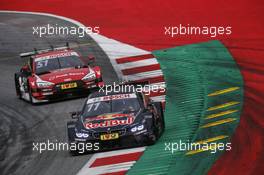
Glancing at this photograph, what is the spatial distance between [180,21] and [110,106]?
14929mm

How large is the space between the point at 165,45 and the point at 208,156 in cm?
1410

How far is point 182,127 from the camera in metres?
19.4

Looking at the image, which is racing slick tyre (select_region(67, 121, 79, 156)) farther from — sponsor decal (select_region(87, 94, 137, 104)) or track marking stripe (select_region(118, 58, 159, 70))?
track marking stripe (select_region(118, 58, 159, 70))

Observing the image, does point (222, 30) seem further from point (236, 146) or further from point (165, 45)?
point (236, 146)

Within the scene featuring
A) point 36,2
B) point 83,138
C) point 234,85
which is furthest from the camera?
point 36,2

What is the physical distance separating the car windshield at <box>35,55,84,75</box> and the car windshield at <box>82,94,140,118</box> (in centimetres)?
568

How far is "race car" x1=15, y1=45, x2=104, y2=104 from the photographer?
23781mm

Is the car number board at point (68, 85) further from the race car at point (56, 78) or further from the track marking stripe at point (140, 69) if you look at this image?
the track marking stripe at point (140, 69)

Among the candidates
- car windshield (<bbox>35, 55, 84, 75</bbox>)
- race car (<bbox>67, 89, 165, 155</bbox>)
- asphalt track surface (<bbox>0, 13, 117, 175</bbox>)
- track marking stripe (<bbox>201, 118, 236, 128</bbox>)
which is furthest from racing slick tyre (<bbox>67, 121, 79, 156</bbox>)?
car windshield (<bbox>35, 55, 84, 75</bbox>)

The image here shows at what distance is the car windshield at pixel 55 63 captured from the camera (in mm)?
24953

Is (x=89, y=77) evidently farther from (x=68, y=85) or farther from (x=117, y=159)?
(x=117, y=159)

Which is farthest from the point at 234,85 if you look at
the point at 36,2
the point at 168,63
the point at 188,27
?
the point at 36,2

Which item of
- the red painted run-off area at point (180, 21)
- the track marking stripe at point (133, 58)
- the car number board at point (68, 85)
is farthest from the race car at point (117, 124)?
the track marking stripe at point (133, 58)

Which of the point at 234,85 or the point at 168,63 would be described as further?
the point at 168,63
